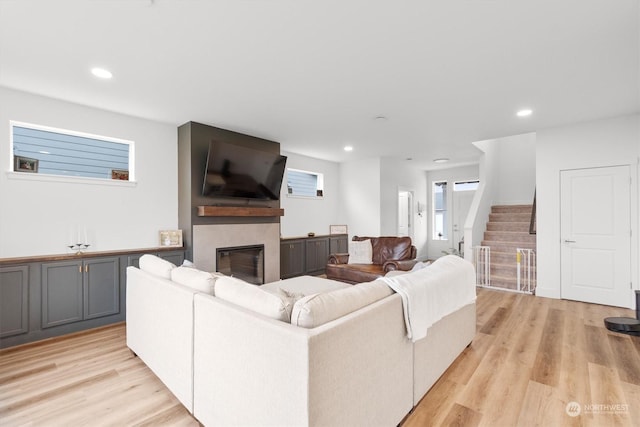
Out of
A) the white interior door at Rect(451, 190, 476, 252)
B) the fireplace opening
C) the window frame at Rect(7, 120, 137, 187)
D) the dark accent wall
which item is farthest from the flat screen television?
the white interior door at Rect(451, 190, 476, 252)

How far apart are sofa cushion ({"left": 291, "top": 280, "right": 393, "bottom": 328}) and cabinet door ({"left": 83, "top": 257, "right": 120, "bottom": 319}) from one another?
3.03 m

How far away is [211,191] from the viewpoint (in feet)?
13.5

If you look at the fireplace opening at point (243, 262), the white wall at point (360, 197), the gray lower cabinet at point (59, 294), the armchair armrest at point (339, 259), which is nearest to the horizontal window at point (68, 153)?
the gray lower cabinet at point (59, 294)

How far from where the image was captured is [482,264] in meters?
5.32

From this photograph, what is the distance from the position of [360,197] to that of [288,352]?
560 cm

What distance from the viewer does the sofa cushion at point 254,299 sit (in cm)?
140

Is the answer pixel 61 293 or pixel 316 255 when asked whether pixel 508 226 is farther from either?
pixel 61 293

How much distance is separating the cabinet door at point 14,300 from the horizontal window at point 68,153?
107cm

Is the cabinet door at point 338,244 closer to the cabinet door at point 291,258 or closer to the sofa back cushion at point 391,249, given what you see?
the cabinet door at point 291,258

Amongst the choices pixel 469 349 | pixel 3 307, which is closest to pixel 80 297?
pixel 3 307

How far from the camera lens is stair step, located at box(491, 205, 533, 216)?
6.42 meters

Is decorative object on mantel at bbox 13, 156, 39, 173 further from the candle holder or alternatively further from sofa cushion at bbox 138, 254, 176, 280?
sofa cushion at bbox 138, 254, 176, 280

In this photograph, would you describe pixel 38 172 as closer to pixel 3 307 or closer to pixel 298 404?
pixel 3 307

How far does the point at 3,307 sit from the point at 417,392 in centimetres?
369
